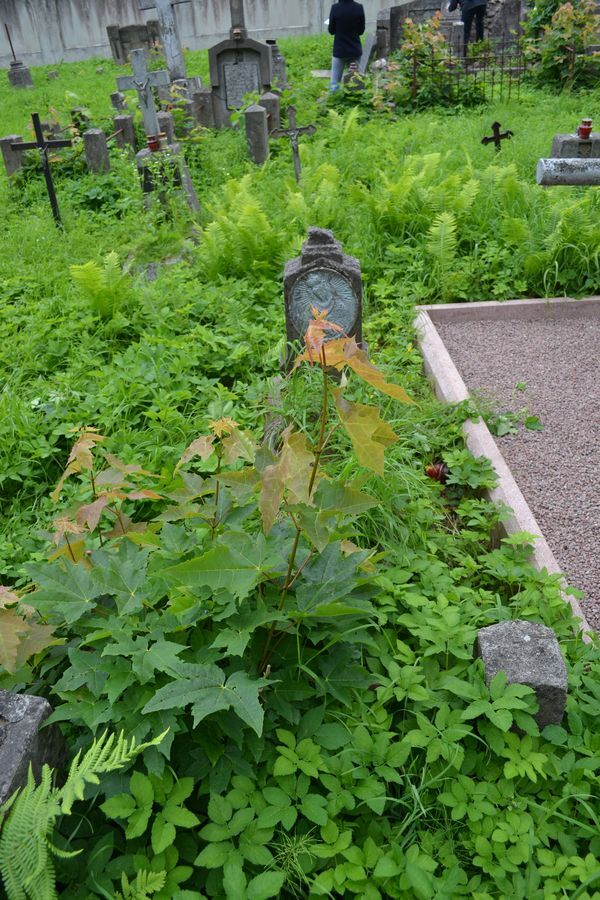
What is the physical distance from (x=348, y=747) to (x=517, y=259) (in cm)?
447

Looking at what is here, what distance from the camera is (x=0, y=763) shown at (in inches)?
62.9

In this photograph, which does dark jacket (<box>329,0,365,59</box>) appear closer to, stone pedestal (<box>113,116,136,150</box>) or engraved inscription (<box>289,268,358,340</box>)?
stone pedestal (<box>113,116,136,150</box>)

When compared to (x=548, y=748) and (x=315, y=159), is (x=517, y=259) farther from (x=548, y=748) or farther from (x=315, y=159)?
(x=548, y=748)

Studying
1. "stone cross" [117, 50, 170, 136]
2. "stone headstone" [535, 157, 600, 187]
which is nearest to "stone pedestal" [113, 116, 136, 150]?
"stone cross" [117, 50, 170, 136]

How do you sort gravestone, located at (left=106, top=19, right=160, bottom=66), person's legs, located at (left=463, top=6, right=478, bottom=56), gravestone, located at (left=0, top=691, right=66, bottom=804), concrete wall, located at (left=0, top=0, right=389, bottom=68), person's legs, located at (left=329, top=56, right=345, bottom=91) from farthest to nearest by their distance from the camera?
concrete wall, located at (left=0, top=0, right=389, bottom=68)
gravestone, located at (left=106, top=19, right=160, bottom=66)
person's legs, located at (left=463, top=6, right=478, bottom=56)
person's legs, located at (left=329, top=56, right=345, bottom=91)
gravestone, located at (left=0, top=691, right=66, bottom=804)

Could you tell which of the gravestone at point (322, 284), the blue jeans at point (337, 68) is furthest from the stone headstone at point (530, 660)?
the blue jeans at point (337, 68)

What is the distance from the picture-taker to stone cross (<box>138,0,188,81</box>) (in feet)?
37.6

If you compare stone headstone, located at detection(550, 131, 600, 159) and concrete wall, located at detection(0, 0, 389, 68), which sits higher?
concrete wall, located at detection(0, 0, 389, 68)

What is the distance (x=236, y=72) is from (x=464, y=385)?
28.6ft

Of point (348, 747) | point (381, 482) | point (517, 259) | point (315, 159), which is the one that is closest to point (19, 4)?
point (315, 159)

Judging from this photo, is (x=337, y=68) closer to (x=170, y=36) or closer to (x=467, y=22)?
(x=170, y=36)

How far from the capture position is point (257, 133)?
28.3 ft

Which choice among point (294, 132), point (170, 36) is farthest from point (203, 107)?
point (294, 132)

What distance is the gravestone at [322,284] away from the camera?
13.3 ft
